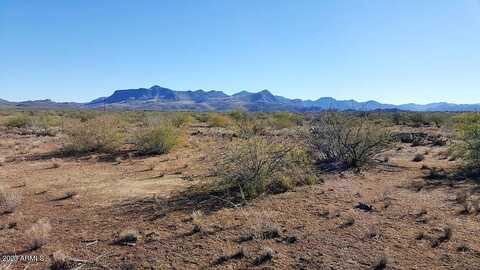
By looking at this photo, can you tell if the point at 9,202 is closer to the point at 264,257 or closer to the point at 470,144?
the point at 264,257

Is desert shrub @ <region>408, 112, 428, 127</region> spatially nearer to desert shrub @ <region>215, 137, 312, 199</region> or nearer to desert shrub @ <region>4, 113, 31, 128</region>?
desert shrub @ <region>215, 137, 312, 199</region>

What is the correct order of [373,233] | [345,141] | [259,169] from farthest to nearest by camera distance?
[345,141] → [259,169] → [373,233]

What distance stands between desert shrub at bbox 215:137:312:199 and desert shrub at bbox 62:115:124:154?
13384 millimetres

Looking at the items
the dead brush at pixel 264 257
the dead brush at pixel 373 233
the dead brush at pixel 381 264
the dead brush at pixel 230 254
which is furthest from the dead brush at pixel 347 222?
the dead brush at pixel 230 254

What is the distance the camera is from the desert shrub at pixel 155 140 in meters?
22.3

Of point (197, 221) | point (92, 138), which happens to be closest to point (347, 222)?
point (197, 221)

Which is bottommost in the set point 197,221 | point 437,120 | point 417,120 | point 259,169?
point 197,221

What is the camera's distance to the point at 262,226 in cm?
855

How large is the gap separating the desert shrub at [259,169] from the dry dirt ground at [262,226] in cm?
55

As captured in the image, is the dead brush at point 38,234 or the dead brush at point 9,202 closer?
the dead brush at point 38,234

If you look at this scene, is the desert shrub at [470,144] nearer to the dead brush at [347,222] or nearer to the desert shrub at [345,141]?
the desert shrub at [345,141]

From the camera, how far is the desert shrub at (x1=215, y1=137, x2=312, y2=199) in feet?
37.9

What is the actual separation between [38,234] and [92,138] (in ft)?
52.6

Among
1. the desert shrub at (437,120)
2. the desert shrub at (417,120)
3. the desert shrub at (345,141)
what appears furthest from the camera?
the desert shrub at (417,120)
